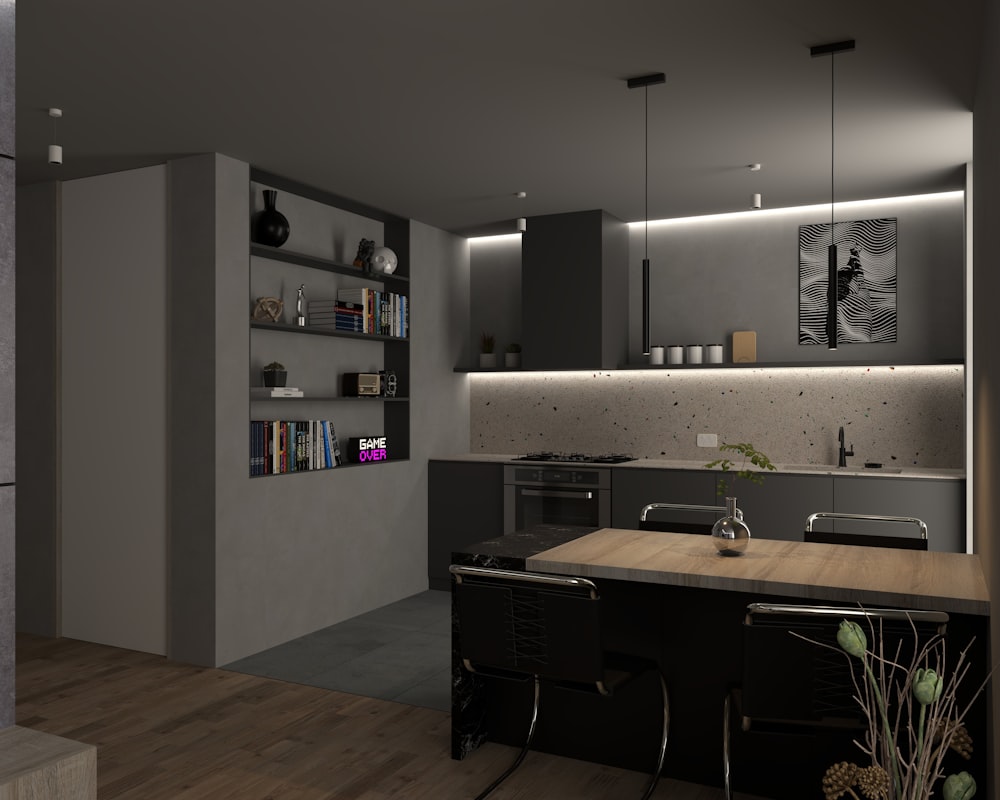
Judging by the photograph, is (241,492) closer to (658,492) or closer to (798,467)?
(658,492)

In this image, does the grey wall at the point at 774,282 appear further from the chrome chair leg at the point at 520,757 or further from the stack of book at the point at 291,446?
the chrome chair leg at the point at 520,757

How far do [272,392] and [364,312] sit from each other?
98cm

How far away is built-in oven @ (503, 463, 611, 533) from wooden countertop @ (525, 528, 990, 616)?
7.40ft

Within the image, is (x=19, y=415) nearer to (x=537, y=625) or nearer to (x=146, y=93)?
(x=146, y=93)

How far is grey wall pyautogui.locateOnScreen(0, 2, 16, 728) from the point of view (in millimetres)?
1539

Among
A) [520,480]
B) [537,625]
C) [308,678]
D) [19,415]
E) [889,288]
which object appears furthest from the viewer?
[520,480]

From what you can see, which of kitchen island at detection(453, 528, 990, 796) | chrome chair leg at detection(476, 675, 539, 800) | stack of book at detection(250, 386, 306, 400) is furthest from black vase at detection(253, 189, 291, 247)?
chrome chair leg at detection(476, 675, 539, 800)

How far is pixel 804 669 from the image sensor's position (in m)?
2.32

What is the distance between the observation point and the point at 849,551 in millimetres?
3131

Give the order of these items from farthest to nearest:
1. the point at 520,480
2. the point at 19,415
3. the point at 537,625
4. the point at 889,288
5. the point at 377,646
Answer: the point at 520,480 → the point at 889,288 → the point at 19,415 → the point at 377,646 → the point at 537,625

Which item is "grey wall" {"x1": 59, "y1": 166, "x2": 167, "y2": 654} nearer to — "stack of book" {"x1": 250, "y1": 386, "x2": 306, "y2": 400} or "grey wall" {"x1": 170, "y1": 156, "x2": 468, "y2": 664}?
"grey wall" {"x1": 170, "y1": 156, "x2": 468, "y2": 664}

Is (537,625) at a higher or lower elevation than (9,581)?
lower

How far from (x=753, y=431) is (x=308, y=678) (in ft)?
11.0

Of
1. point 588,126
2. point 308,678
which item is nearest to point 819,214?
point 588,126
